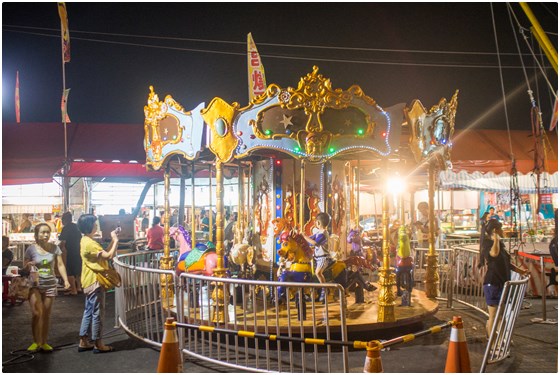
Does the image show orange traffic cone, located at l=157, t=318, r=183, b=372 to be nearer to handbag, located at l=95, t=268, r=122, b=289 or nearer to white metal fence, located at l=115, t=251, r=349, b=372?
white metal fence, located at l=115, t=251, r=349, b=372

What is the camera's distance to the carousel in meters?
7.93

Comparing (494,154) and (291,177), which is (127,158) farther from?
(494,154)

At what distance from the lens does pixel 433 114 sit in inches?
353

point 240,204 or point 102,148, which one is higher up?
point 102,148

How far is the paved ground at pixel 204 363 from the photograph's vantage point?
20.4 feet

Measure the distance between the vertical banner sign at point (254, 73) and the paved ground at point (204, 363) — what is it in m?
10.1

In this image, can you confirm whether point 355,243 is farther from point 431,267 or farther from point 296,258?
point 296,258

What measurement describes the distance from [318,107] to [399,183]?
7361mm

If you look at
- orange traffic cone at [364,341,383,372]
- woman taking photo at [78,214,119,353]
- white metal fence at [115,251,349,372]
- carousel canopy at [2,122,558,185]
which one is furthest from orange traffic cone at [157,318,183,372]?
carousel canopy at [2,122,558,185]

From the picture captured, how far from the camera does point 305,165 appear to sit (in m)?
10.0

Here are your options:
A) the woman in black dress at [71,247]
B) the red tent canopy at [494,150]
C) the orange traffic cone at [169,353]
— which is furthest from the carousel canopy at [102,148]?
the orange traffic cone at [169,353]

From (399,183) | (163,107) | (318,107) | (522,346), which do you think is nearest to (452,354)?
(522,346)

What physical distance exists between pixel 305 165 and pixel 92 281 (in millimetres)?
4696

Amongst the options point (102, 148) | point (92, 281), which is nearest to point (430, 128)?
point (92, 281)
